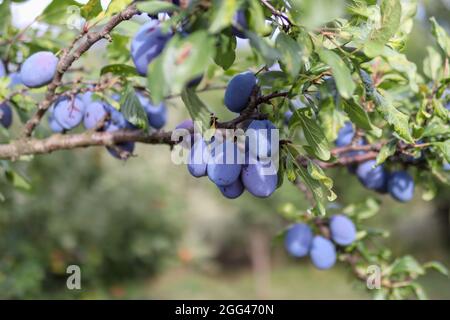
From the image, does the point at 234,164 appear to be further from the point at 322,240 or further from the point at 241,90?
the point at 322,240

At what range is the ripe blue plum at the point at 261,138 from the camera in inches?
30.9

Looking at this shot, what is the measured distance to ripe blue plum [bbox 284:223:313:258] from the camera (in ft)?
4.69

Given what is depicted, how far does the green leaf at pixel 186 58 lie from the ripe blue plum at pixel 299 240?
0.98 meters

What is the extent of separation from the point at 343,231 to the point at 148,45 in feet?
2.99

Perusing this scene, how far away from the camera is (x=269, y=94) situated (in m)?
0.84

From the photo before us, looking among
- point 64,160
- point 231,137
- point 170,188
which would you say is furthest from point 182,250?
point 231,137

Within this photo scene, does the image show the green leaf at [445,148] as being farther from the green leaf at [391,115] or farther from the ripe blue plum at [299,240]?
the ripe blue plum at [299,240]

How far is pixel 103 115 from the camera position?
1.13 metres

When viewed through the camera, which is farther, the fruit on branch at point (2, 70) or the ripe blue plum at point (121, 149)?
the fruit on branch at point (2, 70)

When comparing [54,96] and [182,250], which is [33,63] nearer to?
[54,96]

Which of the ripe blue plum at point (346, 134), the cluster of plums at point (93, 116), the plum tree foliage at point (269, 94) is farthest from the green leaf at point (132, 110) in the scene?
the ripe blue plum at point (346, 134)

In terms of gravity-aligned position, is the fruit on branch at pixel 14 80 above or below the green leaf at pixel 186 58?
above

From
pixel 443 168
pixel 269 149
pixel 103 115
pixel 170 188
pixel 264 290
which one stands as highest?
pixel 170 188

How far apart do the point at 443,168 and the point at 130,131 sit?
2.30ft
